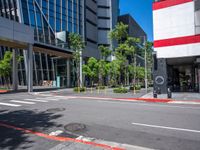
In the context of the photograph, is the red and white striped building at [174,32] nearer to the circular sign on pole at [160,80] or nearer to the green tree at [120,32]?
the circular sign on pole at [160,80]

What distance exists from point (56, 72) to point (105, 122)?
131 ft

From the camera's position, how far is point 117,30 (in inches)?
1110

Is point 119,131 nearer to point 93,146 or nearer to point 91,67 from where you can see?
point 93,146

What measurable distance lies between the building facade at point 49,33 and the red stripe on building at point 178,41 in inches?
752

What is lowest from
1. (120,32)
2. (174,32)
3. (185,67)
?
(185,67)

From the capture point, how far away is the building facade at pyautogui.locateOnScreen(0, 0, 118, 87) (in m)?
38.7

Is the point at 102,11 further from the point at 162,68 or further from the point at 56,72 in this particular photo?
the point at 162,68

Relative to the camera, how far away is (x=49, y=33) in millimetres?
45344

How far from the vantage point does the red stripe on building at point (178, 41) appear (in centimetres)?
2040

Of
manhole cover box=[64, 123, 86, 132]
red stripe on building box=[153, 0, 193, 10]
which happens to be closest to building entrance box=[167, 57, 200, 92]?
red stripe on building box=[153, 0, 193, 10]

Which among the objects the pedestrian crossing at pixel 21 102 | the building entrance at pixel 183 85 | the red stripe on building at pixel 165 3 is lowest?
the pedestrian crossing at pixel 21 102

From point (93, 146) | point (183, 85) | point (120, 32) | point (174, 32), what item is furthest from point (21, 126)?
point (183, 85)

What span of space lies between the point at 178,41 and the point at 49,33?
32.7m

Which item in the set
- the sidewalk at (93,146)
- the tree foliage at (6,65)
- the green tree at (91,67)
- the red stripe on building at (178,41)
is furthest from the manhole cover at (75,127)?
the green tree at (91,67)
